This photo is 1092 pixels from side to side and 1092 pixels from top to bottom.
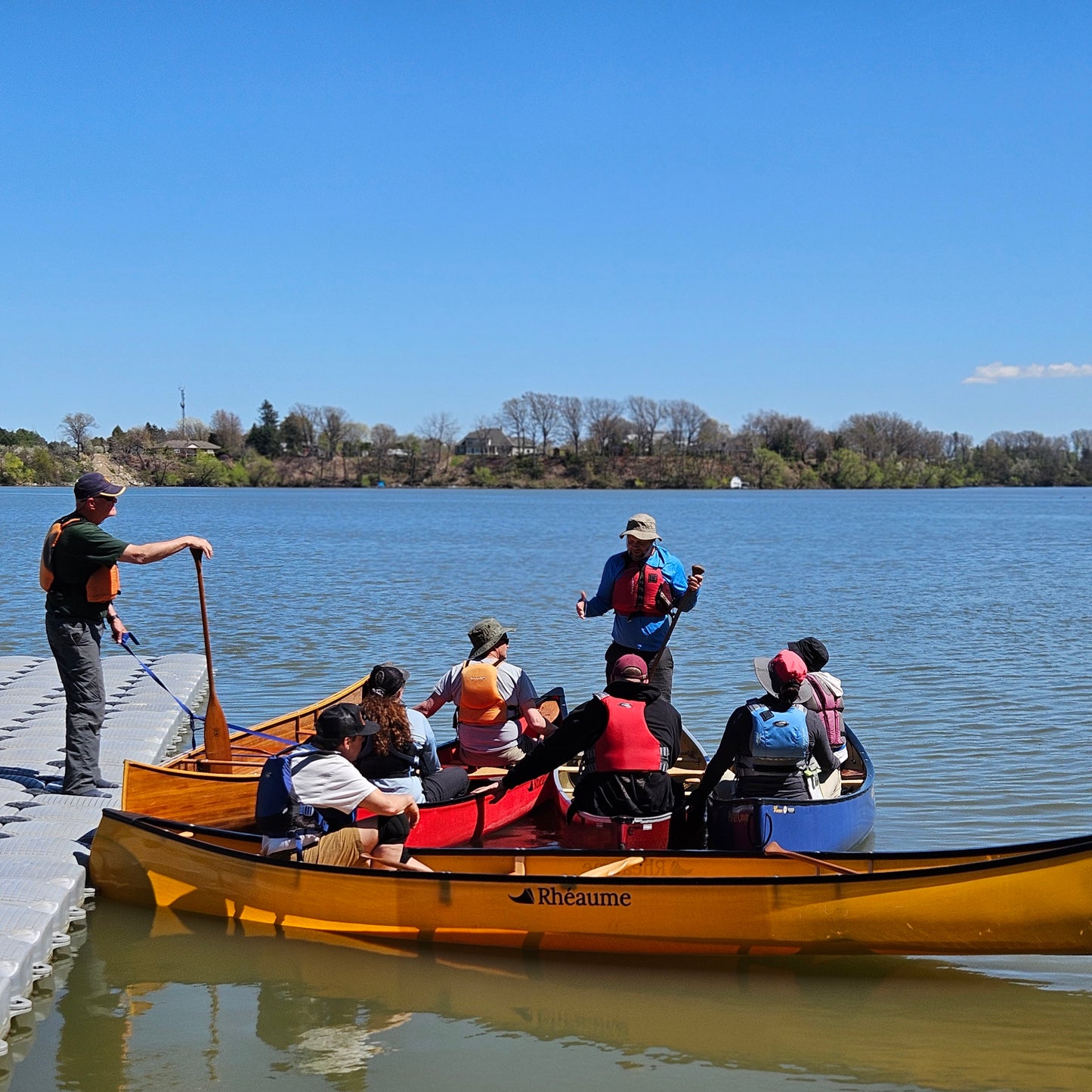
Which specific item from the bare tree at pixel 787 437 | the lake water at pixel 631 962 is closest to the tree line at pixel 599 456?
the bare tree at pixel 787 437

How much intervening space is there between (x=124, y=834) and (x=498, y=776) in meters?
2.85

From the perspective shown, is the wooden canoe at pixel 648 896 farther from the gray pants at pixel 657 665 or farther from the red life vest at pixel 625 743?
the gray pants at pixel 657 665

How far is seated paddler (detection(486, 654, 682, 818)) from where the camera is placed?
754 cm

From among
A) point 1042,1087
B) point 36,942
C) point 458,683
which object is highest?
point 458,683

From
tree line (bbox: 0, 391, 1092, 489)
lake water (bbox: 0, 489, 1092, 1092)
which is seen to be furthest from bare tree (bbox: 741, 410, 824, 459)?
lake water (bbox: 0, 489, 1092, 1092)

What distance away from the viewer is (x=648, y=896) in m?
6.92

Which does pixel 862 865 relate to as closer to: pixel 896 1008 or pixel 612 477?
pixel 896 1008

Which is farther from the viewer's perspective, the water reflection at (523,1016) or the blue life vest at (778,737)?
the blue life vest at (778,737)

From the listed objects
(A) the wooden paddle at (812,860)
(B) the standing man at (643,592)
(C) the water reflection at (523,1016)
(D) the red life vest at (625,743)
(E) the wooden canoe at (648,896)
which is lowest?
(C) the water reflection at (523,1016)

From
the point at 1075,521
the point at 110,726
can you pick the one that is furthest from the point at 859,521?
the point at 110,726

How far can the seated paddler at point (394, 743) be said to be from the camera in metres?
7.84

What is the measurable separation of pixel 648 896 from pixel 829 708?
2886mm

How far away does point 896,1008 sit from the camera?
670 cm

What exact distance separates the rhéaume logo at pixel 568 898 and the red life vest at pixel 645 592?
3.45 m
